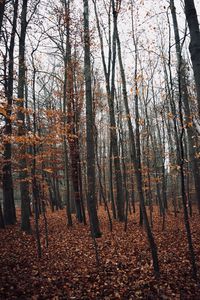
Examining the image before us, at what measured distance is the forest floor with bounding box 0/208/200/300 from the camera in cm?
505

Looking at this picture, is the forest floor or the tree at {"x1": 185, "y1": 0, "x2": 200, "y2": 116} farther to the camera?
the forest floor

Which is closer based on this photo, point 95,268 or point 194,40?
point 194,40

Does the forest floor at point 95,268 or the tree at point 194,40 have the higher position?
the tree at point 194,40

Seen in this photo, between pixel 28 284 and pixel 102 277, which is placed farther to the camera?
pixel 102 277

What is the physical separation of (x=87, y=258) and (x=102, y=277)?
1581 mm

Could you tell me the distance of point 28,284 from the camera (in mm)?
5336

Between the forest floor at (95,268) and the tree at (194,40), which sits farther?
the forest floor at (95,268)

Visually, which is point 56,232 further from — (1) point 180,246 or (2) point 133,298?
(2) point 133,298

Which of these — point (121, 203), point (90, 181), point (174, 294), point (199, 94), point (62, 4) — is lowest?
point (174, 294)

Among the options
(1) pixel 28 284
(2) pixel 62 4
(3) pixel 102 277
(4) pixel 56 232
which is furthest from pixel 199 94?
(2) pixel 62 4

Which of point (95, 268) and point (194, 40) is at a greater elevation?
point (194, 40)

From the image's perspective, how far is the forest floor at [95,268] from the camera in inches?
199

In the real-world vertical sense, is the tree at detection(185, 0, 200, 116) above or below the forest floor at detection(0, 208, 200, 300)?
above

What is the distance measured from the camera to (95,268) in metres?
6.54
